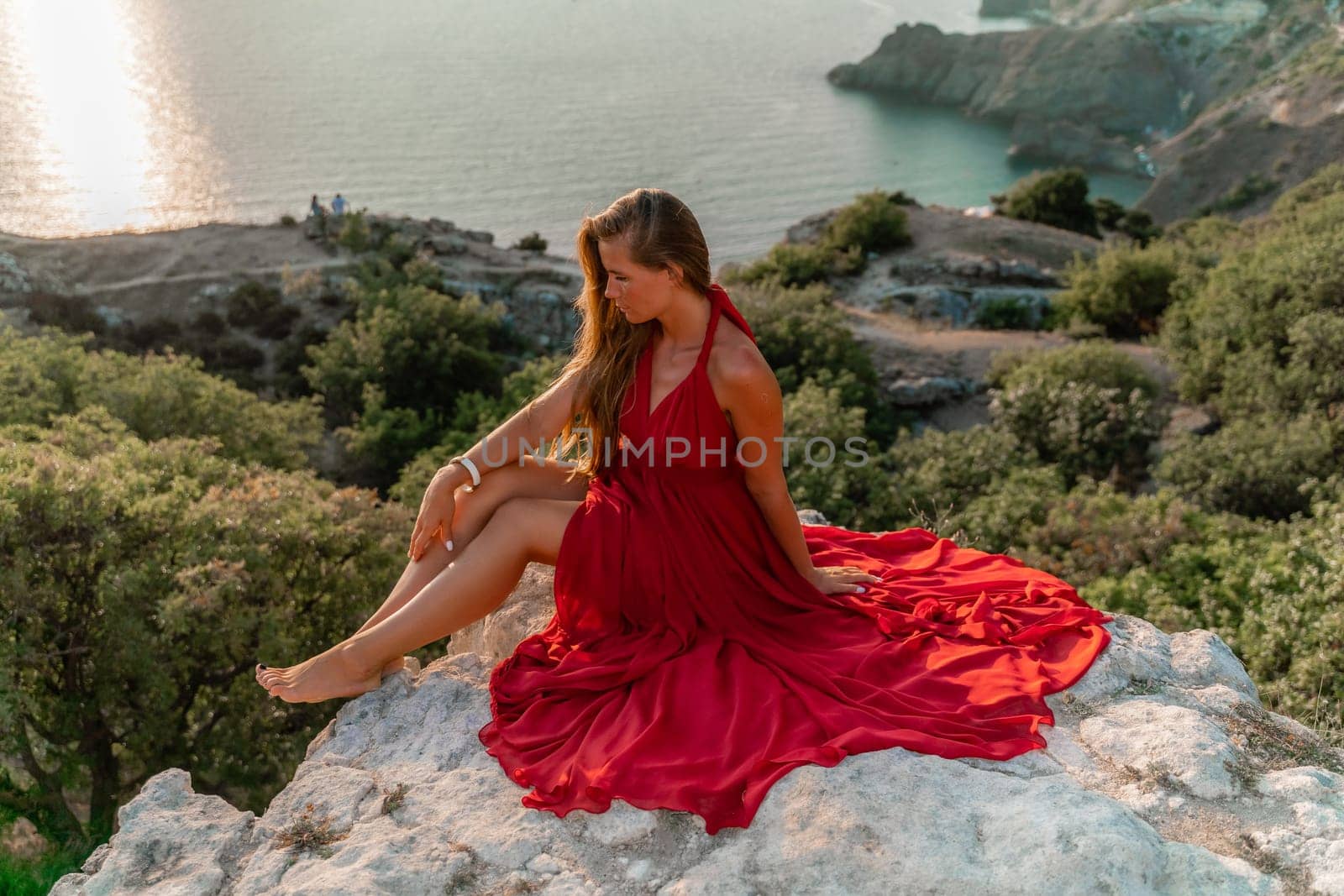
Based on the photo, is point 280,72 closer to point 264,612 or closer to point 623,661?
point 264,612

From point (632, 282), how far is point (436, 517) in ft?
3.89

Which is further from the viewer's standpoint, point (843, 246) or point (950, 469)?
point (843, 246)

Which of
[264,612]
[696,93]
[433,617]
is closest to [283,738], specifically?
[264,612]

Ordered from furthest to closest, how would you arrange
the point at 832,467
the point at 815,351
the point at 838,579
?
1. the point at 815,351
2. the point at 832,467
3. the point at 838,579

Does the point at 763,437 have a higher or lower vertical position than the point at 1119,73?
lower

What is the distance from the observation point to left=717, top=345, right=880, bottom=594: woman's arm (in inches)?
154

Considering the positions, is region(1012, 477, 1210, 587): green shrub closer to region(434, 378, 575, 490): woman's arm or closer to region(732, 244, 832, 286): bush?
region(434, 378, 575, 490): woman's arm

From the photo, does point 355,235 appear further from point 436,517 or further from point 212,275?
point 436,517

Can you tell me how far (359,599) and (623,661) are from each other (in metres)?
4.74

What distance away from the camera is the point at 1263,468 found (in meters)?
11.3

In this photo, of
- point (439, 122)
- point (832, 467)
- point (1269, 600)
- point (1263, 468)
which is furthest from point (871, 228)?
point (439, 122)

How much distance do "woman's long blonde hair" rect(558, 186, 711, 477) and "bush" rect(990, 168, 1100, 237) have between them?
33940 millimetres

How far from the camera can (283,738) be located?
24.4 feet

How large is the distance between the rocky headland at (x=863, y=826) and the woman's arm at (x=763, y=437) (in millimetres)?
1065
